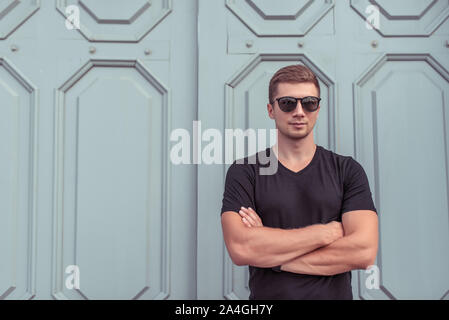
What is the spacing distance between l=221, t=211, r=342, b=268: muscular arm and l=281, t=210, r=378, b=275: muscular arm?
0.03 meters

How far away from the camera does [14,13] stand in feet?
7.67

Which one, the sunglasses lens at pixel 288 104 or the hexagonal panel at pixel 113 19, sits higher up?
the hexagonal panel at pixel 113 19

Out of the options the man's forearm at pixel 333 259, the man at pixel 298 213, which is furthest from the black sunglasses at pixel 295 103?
the man's forearm at pixel 333 259

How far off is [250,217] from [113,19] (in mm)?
1414

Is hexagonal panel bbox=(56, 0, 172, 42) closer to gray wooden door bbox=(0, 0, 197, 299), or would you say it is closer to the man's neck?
gray wooden door bbox=(0, 0, 197, 299)

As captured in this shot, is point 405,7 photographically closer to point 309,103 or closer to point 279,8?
point 279,8

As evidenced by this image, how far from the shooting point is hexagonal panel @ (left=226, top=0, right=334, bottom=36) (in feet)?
7.59

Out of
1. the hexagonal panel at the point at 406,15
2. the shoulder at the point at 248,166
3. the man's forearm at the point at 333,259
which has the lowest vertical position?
the man's forearm at the point at 333,259

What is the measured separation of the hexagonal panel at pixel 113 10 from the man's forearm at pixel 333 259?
5.29 feet

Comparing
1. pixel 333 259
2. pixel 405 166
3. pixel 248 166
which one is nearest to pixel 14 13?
pixel 248 166

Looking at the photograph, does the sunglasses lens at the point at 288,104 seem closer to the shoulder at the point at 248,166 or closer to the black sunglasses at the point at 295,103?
the black sunglasses at the point at 295,103

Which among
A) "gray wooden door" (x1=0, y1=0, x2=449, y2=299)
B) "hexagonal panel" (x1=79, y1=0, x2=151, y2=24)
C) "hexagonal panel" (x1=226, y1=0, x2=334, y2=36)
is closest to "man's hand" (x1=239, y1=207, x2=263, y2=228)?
"gray wooden door" (x1=0, y1=0, x2=449, y2=299)

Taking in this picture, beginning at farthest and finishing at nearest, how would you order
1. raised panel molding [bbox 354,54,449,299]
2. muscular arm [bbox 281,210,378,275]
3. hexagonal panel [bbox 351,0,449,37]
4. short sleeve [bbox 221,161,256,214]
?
hexagonal panel [bbox 351,0,449,37] < raised panel molding [bbox 354,54,449,299] < short sleeve [bbox 221,161,256,214] < muscular arm [bbox 281,210,378,275]

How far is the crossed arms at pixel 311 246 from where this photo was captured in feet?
5.19
